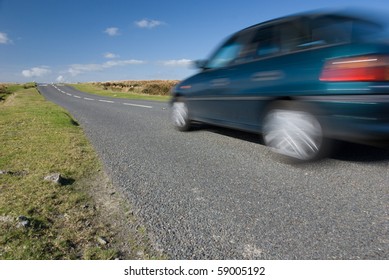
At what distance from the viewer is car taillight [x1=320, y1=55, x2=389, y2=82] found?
8.06 feet

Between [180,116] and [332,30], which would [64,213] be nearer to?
[332,30]

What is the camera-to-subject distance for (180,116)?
5.75 meters

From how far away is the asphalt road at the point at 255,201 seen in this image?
1.79 metres

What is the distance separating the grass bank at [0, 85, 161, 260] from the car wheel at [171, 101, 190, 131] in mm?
2197

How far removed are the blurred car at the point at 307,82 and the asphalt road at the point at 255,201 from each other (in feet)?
1.43

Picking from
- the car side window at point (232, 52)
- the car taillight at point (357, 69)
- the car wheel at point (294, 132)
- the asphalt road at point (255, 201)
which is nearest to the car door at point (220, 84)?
the car side window at point (232, 52)

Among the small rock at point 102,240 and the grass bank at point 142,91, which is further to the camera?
the grass bank at point 142,91

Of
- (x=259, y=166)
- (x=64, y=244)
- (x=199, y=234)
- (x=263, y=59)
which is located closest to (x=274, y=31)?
(x=263, y=59)

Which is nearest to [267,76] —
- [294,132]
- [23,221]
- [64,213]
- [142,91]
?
[294,132]

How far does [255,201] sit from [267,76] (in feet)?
5.73

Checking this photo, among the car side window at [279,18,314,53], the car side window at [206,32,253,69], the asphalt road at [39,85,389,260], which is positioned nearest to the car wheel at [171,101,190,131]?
the car side window at [206,32,253,69]

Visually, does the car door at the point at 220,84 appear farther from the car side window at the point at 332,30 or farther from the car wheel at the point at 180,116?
the car side window at the point at 332,30

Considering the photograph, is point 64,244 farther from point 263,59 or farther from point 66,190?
point 263,59

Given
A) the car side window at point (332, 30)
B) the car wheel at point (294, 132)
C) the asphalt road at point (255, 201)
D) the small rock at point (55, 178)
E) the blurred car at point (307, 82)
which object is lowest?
the asphalt road at point (255, 201)
